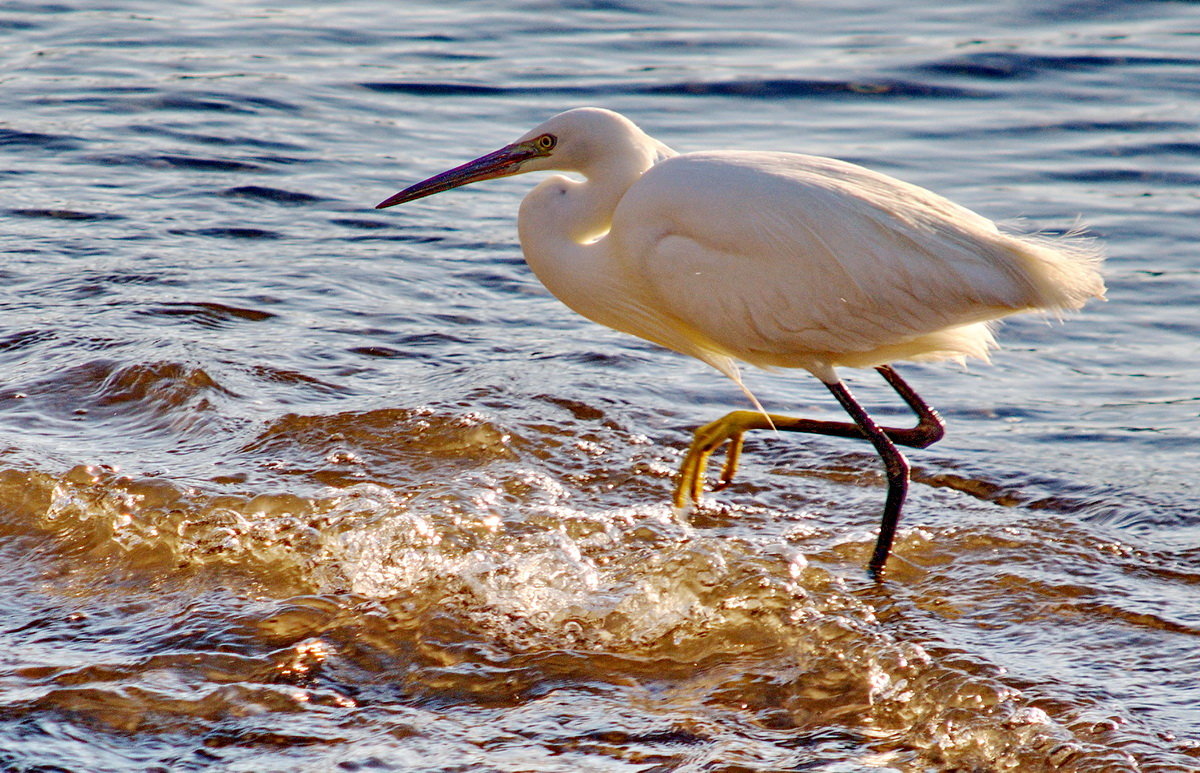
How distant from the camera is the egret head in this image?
4785 mm

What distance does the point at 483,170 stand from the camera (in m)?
4.95

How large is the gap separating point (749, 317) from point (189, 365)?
108 inches

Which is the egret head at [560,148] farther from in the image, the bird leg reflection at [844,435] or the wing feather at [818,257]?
the bird leg reflection at [844,435]

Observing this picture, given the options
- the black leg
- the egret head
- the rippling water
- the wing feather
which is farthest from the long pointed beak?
the black leg

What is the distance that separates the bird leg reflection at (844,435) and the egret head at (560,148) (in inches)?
41.9

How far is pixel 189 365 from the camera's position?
616 cm

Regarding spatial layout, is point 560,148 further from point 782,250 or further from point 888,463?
point 888,463

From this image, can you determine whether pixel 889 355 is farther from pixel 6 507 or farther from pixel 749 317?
pixel 6 507

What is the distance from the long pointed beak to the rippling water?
1101 millimetres

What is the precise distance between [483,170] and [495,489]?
1.20 m

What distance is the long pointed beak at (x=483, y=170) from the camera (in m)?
4.91

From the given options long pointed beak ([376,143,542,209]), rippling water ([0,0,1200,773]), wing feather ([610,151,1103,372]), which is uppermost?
long pointed beak ([376,143,542,209])

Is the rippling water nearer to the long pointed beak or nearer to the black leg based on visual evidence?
the black leg

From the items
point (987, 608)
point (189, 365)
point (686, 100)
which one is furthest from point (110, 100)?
point (987, 608)
